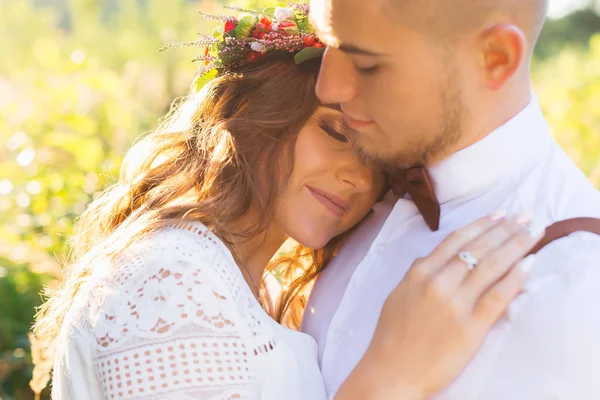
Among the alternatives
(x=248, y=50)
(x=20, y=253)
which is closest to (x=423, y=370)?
(x=248, y=50)

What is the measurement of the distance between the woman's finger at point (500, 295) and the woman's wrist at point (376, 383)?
9.9 inches

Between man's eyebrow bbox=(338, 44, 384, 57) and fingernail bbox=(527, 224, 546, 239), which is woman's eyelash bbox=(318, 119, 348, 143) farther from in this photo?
fingernail bbox=(527, 224, 546, 239)

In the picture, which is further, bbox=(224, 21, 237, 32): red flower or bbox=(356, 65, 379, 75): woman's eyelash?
bbox=(224, 21, 237, 32): red flower

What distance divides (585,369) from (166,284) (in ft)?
3.72

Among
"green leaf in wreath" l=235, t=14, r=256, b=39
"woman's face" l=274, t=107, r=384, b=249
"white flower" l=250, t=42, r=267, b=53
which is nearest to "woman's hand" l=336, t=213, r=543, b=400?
"woman's face" l=274, t=107, r=384, b=249

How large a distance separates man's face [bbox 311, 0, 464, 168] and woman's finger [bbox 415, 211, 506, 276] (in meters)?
0.25

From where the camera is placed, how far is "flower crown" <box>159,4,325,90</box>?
2.62m

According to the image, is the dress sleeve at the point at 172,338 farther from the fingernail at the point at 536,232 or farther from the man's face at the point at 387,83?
the fingernail at the point at 536,232

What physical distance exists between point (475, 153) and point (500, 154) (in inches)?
2.6

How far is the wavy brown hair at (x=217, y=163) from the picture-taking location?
2.59 meters

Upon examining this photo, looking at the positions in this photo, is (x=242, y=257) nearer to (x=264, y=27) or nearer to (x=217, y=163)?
(x=217, y=163)

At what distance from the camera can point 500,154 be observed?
2.11 metres

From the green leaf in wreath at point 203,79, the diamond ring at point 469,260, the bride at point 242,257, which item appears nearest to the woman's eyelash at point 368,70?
the bride at point 242,257

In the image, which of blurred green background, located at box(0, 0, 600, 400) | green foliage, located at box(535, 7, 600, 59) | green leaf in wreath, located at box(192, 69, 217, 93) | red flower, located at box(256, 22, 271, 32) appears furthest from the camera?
green foliage, located at box(535, 7, 600, 59)
